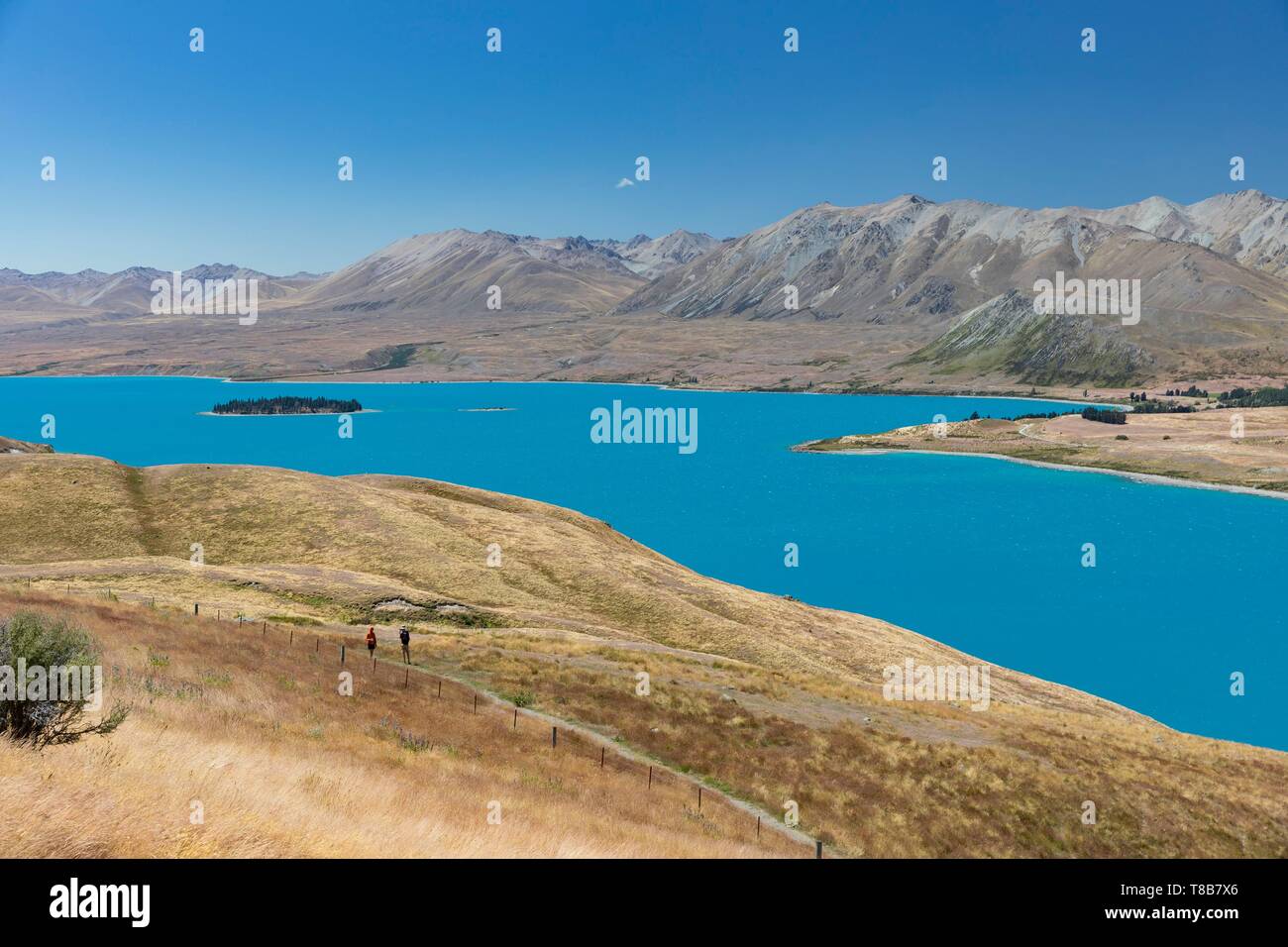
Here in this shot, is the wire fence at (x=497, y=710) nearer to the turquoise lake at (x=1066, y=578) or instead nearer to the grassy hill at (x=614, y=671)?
the grassy hill at (x=614, y=671)

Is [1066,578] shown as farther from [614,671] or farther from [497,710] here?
[497,710]

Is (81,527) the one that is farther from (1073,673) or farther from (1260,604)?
(1260,604)

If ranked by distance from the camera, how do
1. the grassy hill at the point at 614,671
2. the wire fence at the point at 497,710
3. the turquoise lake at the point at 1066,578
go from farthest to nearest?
1. the turquoise lake at the point at 1066,578
2. the grassy hill at the point at 614,671
3. the wire fence at the point at 497,710

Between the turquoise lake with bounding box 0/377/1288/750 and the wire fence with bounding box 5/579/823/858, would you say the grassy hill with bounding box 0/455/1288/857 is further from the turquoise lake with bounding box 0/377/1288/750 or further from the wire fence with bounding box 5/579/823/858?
the turquoise lake with bounding box 0/377/1288/750

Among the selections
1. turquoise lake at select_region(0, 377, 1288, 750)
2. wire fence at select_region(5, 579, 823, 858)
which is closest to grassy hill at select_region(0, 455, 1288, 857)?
wire fence at select_region(5, 579, 823, 858)

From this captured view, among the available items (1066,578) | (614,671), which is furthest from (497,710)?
(1066,578)

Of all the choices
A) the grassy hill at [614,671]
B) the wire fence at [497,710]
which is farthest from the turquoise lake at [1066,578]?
the wire fence at [497,710]

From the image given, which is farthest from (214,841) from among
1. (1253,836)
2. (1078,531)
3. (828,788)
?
(1078,531)
